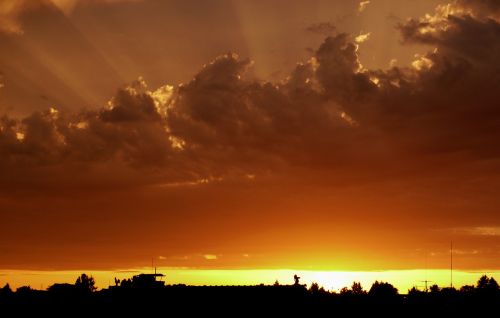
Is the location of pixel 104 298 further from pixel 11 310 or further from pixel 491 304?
pixel 491 304

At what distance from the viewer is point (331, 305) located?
9731 centimetres

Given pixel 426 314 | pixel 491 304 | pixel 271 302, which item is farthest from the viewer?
pixel 491 304

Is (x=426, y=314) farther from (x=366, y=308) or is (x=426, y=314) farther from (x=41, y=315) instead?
(x=41, y=315)

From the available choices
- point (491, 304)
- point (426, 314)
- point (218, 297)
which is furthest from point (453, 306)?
point (218, 297)

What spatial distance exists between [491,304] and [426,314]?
16.8 metres

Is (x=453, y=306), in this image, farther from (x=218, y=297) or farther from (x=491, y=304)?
(x=218, y=297)

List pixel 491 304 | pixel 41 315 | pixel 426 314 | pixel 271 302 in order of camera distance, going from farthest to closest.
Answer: pixel 491 304 → pixel 426 314 → pixel 41 315 → pixel 271 302

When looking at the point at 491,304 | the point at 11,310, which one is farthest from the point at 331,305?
the point at 11,310

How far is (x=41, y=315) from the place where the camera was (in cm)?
9919

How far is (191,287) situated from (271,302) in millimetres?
10923

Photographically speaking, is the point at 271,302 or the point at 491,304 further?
the point at 491,304

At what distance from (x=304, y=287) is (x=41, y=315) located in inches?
1422

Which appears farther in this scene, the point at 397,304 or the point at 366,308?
the point at 397,304

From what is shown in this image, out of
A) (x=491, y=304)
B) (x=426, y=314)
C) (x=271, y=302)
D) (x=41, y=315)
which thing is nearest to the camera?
(x=271, y=302)
